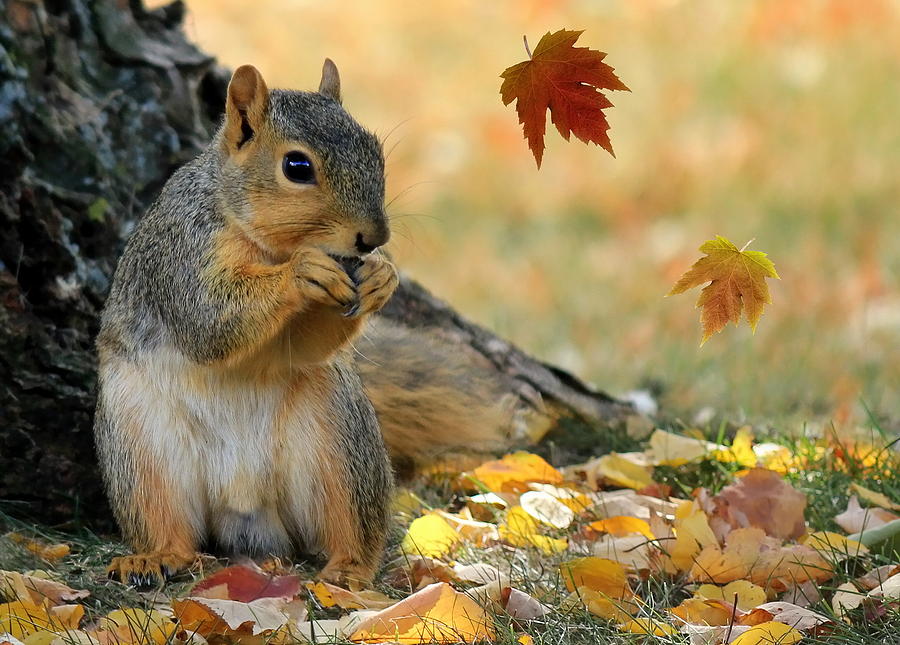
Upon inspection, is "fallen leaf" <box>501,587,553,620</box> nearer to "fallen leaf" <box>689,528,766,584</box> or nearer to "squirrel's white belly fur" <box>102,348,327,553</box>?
"fallen leaf" <box>689,528,766,584</box>

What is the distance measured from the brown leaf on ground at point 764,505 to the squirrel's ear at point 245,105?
106 cm

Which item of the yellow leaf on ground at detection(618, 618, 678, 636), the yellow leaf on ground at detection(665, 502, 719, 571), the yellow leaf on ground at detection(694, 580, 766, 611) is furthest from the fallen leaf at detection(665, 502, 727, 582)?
the yellow leaf on ground at detection(618, 618, 678, 636)

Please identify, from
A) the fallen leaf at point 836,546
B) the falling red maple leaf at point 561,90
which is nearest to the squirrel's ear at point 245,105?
the falling red maple leaf at point 561,90

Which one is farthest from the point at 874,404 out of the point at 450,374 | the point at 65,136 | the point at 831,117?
the point at 831,117

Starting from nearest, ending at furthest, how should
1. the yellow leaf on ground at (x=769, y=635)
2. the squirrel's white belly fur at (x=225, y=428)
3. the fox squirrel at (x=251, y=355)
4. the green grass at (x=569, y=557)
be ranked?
the yellow leaf on ground at (x=769, y=635), the green grass at (x=569, y=557), the fox squirrel at (x=251, y=355), the squirrel's white belly fur at (x=225, y=428)

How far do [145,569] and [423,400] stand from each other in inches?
32.9

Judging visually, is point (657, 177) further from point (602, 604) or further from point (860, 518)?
point (602, 604)

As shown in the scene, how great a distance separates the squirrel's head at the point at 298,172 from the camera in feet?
6.68

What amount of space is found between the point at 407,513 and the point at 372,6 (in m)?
5.09

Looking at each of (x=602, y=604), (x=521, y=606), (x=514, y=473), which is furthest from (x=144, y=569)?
(x=514, y=473)

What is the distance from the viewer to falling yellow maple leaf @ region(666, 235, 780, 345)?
1.90 meters

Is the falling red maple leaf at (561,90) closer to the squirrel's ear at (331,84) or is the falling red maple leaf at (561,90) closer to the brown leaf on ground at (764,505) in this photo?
the squirrel's ear at (331,84)

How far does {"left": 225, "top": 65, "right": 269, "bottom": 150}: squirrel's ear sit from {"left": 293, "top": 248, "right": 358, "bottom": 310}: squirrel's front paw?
263 mm

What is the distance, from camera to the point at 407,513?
2.67 metres
